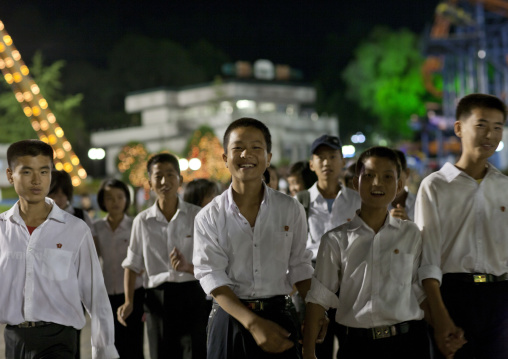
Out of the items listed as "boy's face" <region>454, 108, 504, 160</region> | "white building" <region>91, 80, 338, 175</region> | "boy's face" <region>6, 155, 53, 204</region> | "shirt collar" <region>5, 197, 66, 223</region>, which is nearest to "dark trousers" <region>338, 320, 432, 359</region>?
"boy's face" <region>454, 108, 504, 160</region>

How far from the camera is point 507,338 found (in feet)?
14.8

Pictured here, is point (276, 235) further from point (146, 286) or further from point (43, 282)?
point (146, 286)

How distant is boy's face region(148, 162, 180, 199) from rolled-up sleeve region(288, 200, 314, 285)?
2.39 meters

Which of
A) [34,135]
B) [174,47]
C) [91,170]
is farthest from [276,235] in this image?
[174,47]

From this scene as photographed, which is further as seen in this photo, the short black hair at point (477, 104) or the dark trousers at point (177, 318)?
the dark trousers at point (177, 318)

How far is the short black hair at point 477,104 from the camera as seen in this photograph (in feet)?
15.0

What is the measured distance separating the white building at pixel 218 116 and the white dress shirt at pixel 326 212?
54.7 meters

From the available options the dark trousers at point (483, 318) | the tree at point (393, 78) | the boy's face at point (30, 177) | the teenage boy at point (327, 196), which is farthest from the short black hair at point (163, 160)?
the tree at point (393, 78)

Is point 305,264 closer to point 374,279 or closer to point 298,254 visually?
point 298,254

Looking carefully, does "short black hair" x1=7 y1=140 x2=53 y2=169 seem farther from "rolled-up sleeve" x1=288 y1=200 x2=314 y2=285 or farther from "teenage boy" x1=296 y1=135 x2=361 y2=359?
"teenage boy" x1=296 y1=135 x2=361 y2=359

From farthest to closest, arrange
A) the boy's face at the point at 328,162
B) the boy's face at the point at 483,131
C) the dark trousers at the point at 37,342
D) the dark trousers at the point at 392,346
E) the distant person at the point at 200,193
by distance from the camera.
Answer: the distant person at the point at 200,193
the boy's face at the point at 328,162
the boy's face at the point at 483,131
the dark trousers at the point at 37,342
the dark trousers at the point at 392,346

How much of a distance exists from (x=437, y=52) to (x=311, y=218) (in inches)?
1951

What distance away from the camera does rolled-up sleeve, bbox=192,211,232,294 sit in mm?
3980

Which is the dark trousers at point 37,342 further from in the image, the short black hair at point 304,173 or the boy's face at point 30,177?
the short black hair at point 304,173
